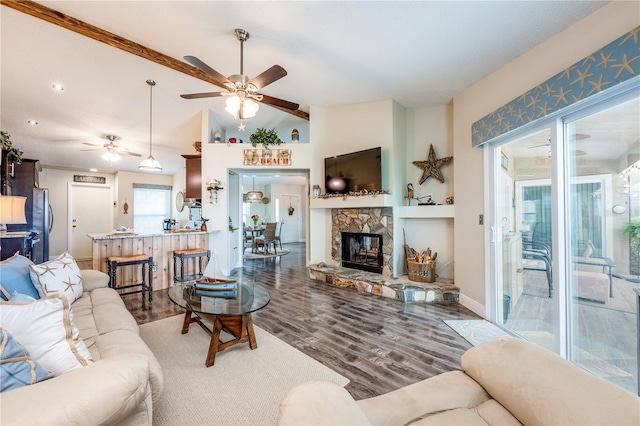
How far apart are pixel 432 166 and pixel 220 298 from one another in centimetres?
372

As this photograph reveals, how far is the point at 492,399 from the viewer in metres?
1.03

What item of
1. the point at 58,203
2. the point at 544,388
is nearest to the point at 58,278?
the point at 544,388

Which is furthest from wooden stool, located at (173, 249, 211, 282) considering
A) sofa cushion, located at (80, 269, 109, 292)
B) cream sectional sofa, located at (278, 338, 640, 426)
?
cream sectional sofa, located at (278, 338, 640, 426)

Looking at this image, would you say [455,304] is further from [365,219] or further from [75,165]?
[75,165]

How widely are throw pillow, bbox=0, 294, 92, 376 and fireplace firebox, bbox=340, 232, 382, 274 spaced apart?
384cm

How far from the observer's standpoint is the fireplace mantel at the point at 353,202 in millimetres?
4113

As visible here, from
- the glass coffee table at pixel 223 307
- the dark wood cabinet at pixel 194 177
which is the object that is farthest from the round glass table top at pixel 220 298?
the dark wood cabinet at pixel 194 177

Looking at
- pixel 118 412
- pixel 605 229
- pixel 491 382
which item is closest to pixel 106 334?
pixel 118 412

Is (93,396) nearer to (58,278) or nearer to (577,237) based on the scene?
(58,278)

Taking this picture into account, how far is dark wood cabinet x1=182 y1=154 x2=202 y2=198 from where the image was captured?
521cm

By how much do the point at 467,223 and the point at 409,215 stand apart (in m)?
0.95

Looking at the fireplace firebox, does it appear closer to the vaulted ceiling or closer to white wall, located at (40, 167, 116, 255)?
the vaulted ceiling

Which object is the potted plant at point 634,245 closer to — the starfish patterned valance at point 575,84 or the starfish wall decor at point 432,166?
the starfish patterned valance at point 575,84

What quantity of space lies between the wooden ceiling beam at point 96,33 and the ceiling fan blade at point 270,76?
1.50 m
